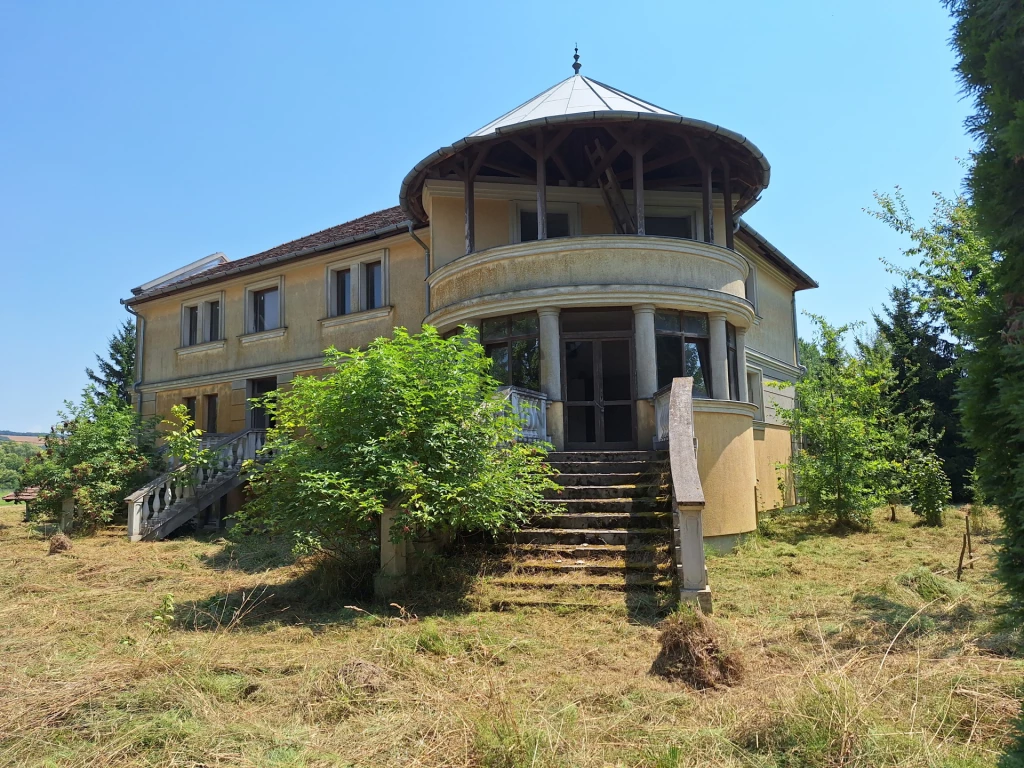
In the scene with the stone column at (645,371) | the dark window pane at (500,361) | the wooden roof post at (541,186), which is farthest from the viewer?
the dark window pane at (500,361)

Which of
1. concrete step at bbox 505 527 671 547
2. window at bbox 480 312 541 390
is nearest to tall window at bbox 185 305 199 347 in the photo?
window at bbox 480 312 541 390

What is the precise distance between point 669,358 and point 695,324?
2.78 feet

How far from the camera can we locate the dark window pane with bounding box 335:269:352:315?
734 inches

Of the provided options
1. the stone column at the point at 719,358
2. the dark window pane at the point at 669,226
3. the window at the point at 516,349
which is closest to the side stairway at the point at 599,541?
the window at the point at 516,349

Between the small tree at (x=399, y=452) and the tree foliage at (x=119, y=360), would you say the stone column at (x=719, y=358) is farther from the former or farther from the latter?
the tree foliage at (x=119, y=360)

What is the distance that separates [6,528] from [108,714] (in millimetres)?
15886

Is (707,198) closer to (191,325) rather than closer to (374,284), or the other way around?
(374,284)

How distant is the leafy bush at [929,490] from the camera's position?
1541cm

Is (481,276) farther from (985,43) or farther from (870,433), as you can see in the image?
(985,43)

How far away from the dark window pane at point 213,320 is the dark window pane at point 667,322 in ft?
45.9

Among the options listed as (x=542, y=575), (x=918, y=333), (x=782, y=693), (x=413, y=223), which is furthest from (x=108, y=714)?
(x=918, y=333)

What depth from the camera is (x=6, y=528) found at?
688 inches

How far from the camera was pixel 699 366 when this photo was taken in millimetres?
13273

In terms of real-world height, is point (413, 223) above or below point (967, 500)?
above
